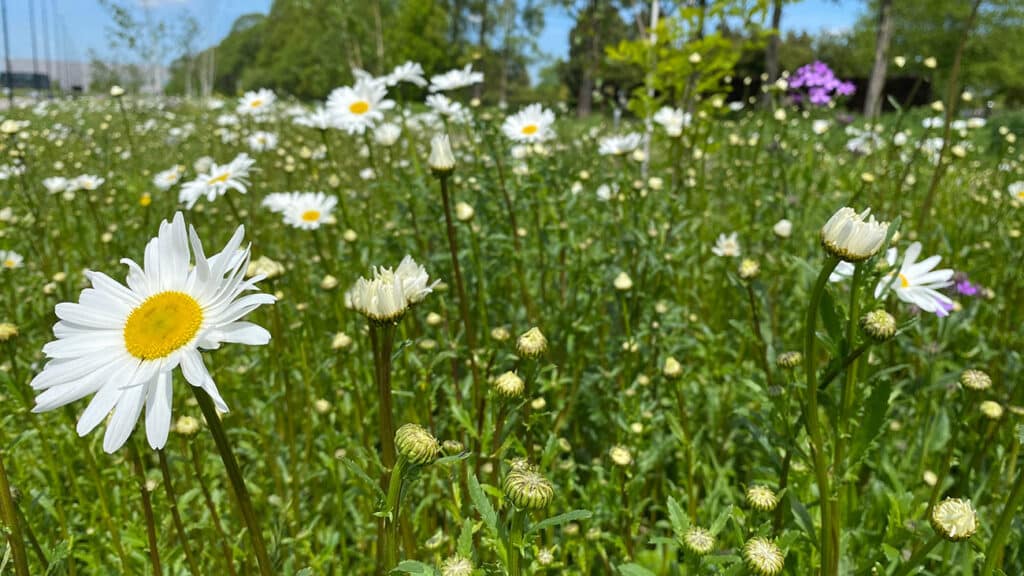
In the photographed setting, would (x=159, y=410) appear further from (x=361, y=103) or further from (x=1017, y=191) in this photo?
(x=1017, y=191)

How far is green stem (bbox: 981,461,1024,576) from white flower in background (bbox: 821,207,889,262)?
1.08ft

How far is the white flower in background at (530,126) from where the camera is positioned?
9.48 ft

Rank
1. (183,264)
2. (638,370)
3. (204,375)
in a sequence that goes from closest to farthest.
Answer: (204,375)
(183,264)
(638,370)

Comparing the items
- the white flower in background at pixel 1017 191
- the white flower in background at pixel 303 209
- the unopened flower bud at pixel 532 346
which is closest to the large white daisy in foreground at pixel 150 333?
the unopened flower bud at pixel 532 346

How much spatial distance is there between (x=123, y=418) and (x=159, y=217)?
366cm

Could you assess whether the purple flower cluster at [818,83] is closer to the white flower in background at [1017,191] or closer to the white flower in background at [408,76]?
the white flower in background at [1017,191]

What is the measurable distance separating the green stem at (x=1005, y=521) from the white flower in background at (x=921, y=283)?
21.7 inches

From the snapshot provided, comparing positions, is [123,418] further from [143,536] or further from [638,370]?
[638,370]

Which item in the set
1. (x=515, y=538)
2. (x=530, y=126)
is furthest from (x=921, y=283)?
(x=530, y=126)

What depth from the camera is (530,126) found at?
304 cm

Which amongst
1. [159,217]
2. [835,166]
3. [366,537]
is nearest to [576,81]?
[835,166]

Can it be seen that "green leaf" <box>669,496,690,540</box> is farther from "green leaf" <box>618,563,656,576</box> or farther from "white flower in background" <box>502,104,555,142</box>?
"white flower in background" <box>502,104,555,142</box>

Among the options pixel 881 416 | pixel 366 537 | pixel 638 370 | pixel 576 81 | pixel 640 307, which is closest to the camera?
pixel 881 416

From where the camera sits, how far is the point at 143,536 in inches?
60.1
